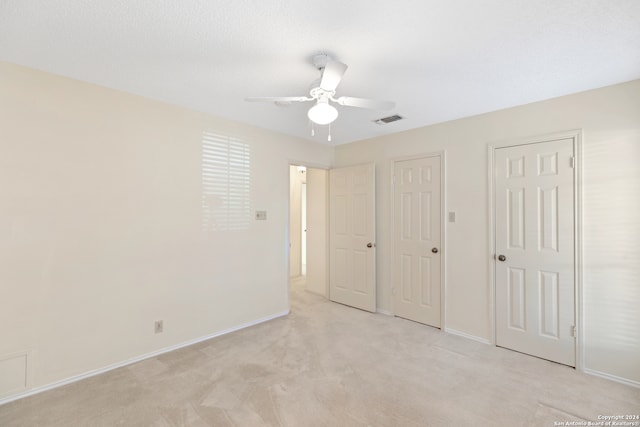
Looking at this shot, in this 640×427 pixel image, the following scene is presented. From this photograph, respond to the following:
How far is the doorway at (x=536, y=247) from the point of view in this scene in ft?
8.63

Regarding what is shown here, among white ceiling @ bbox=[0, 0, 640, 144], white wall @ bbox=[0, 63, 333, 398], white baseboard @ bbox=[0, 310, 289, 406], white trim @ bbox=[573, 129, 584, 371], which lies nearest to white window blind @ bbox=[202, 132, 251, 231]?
white wall @ bbox=[0, 63, 333, 398]

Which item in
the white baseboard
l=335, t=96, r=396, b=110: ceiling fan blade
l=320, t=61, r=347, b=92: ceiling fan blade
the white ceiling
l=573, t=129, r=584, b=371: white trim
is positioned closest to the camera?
the white ceiling

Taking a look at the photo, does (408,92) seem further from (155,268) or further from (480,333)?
(155,268)

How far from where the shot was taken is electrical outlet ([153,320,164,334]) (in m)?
2.79

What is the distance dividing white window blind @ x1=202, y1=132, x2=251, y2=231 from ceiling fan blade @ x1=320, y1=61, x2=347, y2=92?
177 centimetres

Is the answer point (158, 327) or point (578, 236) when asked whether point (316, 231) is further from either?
point (578, 236)

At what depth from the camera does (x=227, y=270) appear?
3342 millimetres

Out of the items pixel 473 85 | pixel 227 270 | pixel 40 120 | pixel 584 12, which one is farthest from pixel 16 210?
pixel 584 12

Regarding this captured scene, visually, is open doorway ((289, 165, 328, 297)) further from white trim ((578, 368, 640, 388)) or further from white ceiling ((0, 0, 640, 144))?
white trim ((578, 368, 640, 388))

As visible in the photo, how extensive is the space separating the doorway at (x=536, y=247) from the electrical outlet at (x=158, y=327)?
3372mm

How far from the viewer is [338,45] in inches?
73.1

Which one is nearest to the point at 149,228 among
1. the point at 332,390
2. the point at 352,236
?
the point at 332,390

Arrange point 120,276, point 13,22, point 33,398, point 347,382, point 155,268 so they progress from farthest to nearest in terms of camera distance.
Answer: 1. point 155,268
2. point 120,276
3. point 347,382
4. point 33,398
5. point 13,22

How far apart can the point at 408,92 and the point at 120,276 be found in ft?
9.91
